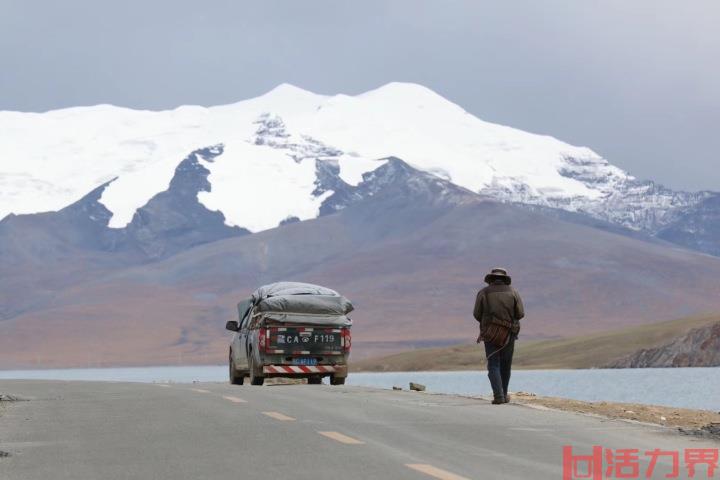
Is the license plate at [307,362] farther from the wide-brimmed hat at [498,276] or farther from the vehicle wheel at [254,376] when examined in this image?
the wide-brimmed hat at [498,276]

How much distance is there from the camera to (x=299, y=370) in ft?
114

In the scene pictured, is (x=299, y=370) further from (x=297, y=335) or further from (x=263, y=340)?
(x=263, y=340)

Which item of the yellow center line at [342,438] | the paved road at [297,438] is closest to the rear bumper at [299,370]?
the paved road at [297,438]

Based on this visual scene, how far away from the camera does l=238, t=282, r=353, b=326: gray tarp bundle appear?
1379 inches

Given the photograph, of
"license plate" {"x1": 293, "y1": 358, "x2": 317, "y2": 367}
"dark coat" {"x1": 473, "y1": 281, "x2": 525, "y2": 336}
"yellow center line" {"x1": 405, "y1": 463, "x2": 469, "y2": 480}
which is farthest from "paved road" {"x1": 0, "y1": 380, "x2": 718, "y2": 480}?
"license plate" {"x1": 293, "y1": 358, "x2": 317, "y2": 367}

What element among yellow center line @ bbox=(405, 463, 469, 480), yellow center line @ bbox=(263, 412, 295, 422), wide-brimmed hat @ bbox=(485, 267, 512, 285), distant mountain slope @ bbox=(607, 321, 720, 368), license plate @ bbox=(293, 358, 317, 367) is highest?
distant mountain slope @ bbox=(607, 321, 720, 368)

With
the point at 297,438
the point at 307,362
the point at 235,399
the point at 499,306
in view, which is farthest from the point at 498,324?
the point at 307,362

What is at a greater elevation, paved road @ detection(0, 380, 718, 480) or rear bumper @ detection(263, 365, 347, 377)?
rear bumper @ detection(263, 365, 347, 377)

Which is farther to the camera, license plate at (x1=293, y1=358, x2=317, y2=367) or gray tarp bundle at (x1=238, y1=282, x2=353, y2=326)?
gray tarp bundle at (x1=238, y1=282, x2=353, y2=326)

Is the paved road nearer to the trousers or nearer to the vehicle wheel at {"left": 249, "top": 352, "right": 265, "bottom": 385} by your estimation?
the trousers

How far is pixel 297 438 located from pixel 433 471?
369 cm

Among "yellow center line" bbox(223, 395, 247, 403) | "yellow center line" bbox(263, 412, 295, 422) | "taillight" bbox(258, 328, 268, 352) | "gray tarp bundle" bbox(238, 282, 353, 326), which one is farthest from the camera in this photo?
"gray tarp bundle" bbox(238, 282, 353, 326)

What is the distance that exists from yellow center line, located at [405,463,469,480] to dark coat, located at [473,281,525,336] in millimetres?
10697

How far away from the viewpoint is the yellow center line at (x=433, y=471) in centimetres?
1295
